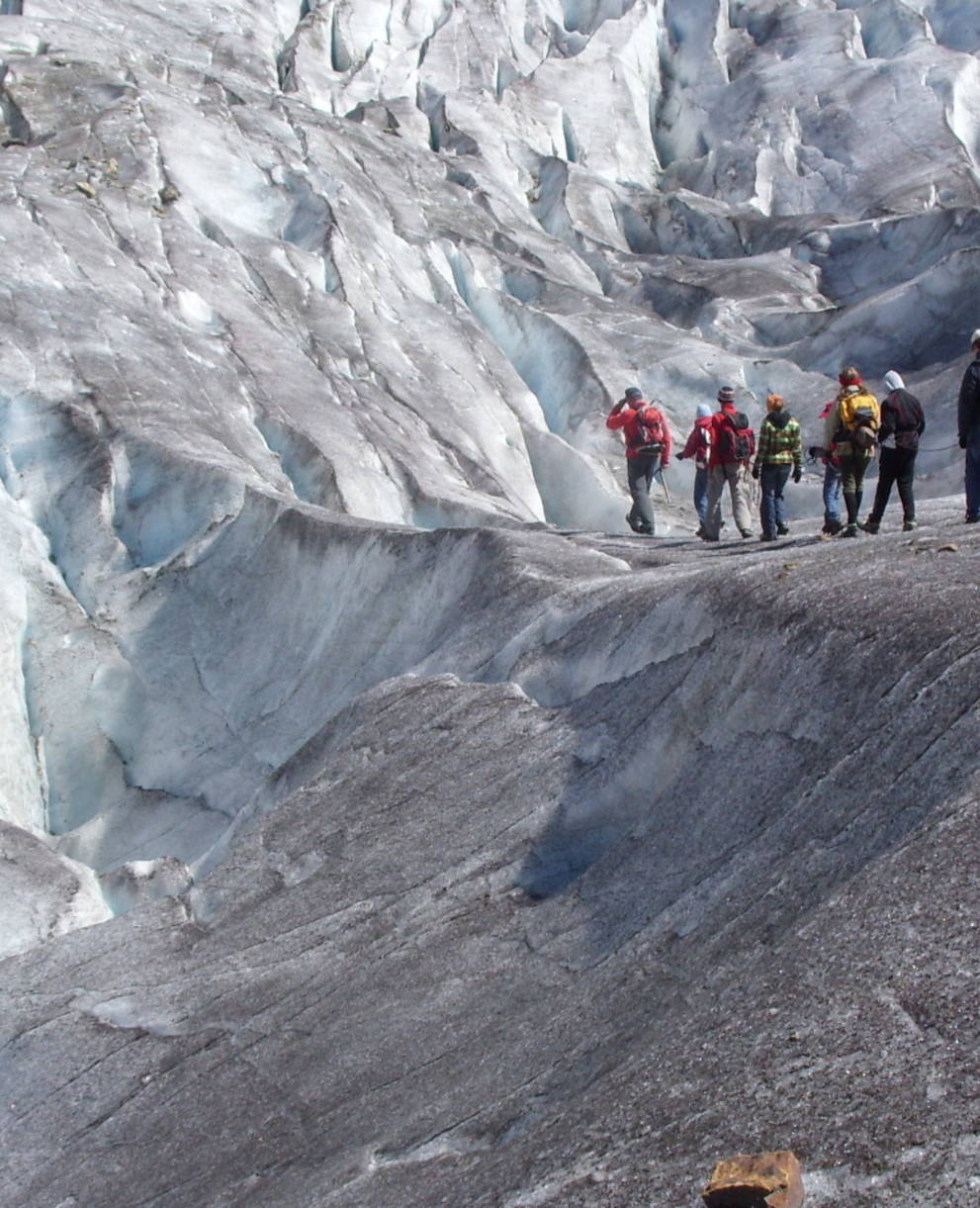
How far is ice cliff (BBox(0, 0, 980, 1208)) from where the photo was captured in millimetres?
4965

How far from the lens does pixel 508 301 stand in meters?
29.3

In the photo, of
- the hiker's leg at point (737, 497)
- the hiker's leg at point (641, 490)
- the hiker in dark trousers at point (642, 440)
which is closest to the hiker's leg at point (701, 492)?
the hiker's leg at point (737, 497)

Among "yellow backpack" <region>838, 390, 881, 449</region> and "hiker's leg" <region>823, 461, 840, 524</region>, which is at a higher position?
"yellow backpack" <region>838, 390, 881, 449</region>

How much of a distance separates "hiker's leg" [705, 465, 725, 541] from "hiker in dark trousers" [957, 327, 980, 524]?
389cm

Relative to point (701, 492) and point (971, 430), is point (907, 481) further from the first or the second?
point (701, 492)

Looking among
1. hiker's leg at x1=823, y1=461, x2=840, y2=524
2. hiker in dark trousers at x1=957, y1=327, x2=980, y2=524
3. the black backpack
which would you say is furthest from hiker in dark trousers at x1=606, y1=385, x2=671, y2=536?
hiker in dark trousers at x1=957, y1=327, x2=980, y2=524

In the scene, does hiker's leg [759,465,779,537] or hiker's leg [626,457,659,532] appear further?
hiker's leg [626,457,659,532]

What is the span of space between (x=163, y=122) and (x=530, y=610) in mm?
21595

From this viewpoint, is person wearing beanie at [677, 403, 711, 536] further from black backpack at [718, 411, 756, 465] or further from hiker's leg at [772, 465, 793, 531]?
hiker's leg at [772, 465, 793, 531]

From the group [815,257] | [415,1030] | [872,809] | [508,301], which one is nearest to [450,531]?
[415,1030]

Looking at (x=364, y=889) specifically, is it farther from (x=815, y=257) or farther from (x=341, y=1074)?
(x=815, y=257)

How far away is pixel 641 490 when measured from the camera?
15.8m

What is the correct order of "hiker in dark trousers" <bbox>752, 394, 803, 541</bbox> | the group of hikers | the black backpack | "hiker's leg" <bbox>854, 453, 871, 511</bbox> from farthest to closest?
the black backpack < "hiker in dark trousers" <bbox>752, 394, 803, 541</bbox> < "hiker's leg" <bbox>854, 453, 871, 511</bbox> < the group of hikers

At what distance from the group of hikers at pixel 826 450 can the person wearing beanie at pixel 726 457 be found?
0.01 meters
